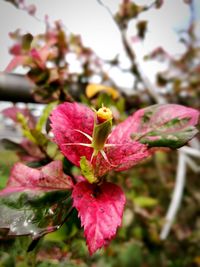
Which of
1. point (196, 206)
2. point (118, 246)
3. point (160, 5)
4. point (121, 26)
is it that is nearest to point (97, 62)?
point (121, 26)

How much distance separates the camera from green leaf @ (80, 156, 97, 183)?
1.02 feet

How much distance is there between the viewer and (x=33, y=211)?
0.32m

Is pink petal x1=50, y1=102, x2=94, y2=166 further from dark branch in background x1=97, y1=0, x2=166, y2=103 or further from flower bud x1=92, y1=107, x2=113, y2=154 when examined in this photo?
dark branch in background x1=97, y1=0, x2=166, y2=103

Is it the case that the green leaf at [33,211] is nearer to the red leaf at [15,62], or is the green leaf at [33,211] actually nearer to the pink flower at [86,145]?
the pink flower at [86,145]

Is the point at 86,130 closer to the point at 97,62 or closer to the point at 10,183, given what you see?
the point at 10,183

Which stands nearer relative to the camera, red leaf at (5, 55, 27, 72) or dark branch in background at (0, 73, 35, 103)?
red leaf at (5, 55, 27, 72)

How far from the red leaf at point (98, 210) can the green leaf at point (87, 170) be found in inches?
0.5

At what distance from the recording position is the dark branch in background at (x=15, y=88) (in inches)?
29.2

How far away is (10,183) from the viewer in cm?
34

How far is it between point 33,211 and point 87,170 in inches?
2.7

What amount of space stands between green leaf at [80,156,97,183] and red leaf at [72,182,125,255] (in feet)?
0.04

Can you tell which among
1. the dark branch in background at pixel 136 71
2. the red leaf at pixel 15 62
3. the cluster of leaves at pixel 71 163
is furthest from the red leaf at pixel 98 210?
the dark branch in background at pixel 136 71

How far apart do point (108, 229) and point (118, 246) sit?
38.8 inches

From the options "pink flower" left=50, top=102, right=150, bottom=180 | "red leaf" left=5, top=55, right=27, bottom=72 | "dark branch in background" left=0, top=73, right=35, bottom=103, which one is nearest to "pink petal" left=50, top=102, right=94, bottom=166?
"pink flower" left=50, top=102, right=150, bottom=180
